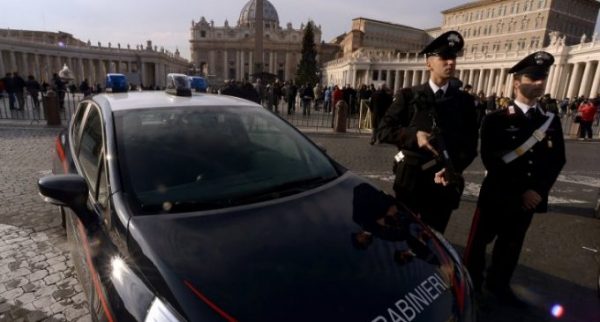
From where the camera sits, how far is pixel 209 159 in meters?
2.39

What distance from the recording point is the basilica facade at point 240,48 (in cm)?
12069

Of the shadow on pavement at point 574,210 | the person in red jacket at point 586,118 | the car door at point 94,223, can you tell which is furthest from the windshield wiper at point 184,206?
the person in red jacket at point 586,118

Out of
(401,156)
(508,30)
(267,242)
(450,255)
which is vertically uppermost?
(508,30)

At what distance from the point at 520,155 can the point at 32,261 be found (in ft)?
14.6

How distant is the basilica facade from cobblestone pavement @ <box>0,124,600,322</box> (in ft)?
385

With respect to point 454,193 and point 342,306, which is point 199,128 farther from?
point 454,193

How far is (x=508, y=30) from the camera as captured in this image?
241 feet

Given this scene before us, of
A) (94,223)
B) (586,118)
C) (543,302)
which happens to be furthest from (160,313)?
(586,118)

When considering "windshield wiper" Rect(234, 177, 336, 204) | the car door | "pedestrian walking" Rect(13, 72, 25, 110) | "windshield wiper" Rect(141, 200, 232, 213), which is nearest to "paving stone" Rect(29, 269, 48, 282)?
the car door

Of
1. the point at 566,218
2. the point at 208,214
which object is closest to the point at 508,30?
the point at 566,218

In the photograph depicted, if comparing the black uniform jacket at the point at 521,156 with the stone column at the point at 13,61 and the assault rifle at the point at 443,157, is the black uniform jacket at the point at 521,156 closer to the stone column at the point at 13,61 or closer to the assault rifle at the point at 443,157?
the assault rifle at the point at 443,157

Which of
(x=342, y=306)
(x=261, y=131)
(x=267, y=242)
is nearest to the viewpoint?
(x=342, y=306)

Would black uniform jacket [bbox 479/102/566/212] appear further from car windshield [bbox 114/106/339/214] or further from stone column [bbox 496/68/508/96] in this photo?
stone column [bbox 496/68/508/96]

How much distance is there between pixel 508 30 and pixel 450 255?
86.7m
